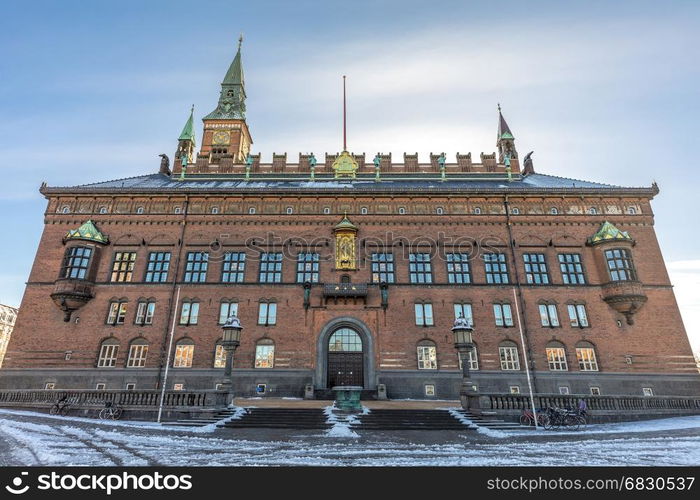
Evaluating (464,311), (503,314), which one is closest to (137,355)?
(464,311)

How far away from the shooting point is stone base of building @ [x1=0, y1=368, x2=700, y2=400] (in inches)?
1086

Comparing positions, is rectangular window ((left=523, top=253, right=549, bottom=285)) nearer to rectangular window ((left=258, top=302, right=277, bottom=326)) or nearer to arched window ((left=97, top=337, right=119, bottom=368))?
rectangular window ((left=258, top=302, right=277, bottom=326))

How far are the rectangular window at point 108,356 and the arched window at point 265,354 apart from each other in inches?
436

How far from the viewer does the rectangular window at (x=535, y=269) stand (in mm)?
31109

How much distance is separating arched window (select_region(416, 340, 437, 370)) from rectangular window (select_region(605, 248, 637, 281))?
15717 millimetres

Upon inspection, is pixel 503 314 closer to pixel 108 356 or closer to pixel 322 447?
pixel 322 447

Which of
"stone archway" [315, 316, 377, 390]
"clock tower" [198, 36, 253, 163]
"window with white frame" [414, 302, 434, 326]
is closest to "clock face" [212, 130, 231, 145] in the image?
"clock tower" [198, 36, 253, 163]

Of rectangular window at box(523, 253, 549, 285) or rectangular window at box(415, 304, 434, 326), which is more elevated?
rectangular window at box(523, 253, 549, 285)

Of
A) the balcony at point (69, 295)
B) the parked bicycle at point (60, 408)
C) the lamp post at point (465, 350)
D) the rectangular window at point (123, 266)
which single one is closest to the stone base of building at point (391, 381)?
the balcony at point (69, 295)

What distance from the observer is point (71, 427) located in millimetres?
16250

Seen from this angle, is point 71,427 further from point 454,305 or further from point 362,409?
point 454,305

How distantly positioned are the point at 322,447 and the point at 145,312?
23.5m

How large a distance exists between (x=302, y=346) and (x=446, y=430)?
1445cm
